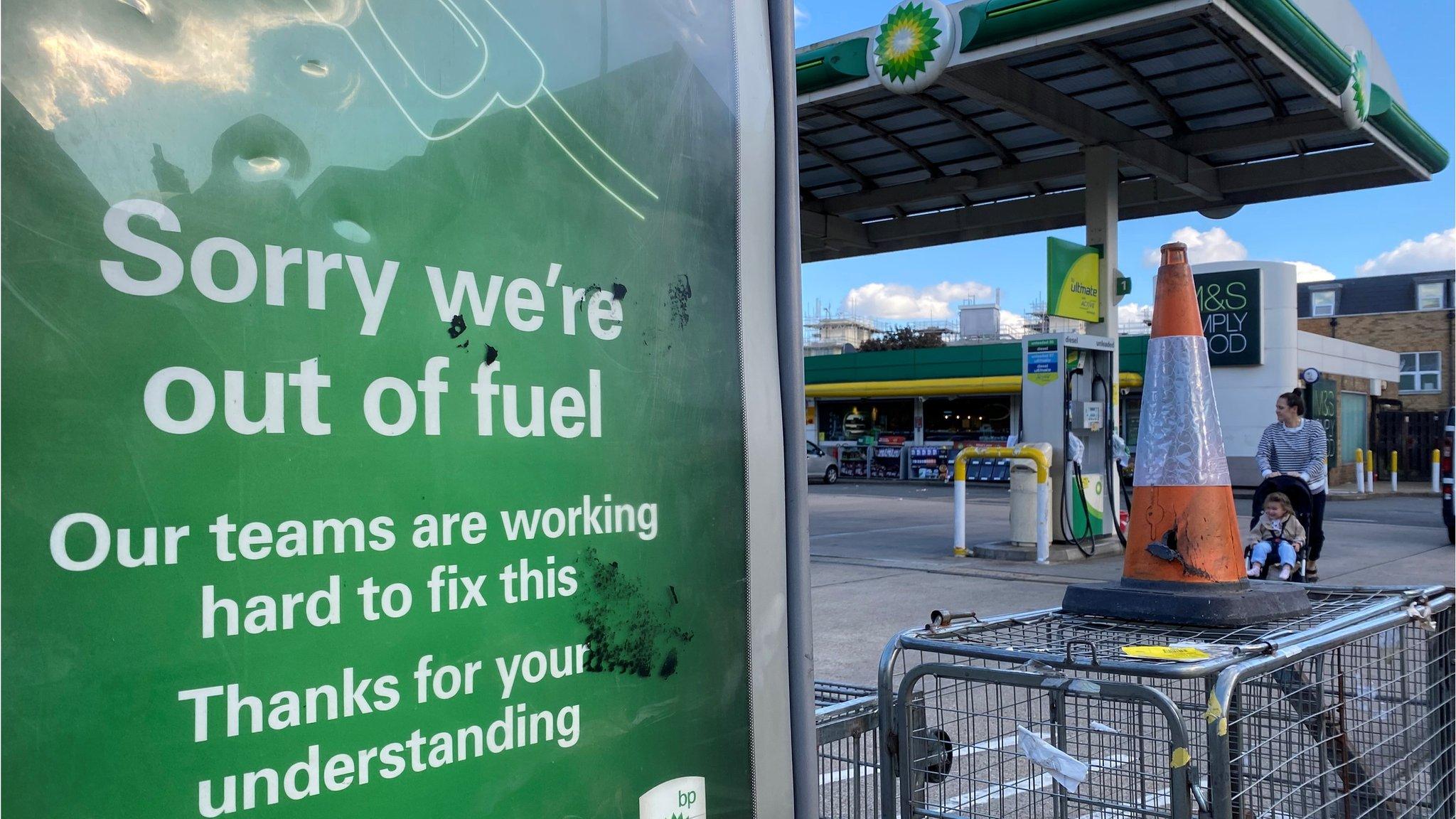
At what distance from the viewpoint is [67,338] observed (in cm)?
101

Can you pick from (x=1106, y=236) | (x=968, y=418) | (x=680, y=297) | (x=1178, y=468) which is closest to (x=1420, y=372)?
(x=968, y=418)

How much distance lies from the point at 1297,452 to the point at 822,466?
23379 millimetres

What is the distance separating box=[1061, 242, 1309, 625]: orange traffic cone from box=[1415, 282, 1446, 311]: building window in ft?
149

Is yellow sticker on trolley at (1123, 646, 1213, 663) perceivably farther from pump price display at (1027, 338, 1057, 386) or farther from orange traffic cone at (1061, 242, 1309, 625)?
pump price display at (1027, 338, 1057, 386)

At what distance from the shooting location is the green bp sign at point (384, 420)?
1.02 metres

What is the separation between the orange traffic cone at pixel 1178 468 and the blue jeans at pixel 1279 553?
17.4 ft

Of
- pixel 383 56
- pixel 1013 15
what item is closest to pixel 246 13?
pixel 383 56

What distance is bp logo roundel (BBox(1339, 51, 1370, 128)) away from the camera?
35.6 feet

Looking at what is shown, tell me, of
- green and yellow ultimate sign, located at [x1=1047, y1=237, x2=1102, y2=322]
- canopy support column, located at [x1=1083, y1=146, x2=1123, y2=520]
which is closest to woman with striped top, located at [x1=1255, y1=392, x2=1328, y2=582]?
green and yellow ultimate sign, located at [x1=1047, y1=237, x2=1102, y2=322]

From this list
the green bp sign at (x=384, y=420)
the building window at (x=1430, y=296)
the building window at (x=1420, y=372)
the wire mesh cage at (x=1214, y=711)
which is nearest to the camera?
the green bp sign at (x=384, y=420)

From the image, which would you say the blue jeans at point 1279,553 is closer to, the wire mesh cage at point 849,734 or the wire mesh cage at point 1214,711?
the wire mesh cage at point 1214,711

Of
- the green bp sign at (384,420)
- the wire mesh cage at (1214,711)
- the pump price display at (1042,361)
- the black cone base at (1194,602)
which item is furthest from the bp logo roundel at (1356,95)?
the green bp sign at (384,420)

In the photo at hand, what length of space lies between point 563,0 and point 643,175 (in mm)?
264

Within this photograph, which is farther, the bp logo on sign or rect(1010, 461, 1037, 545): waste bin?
rect(1010, 461, 1037, 545): waste bin
